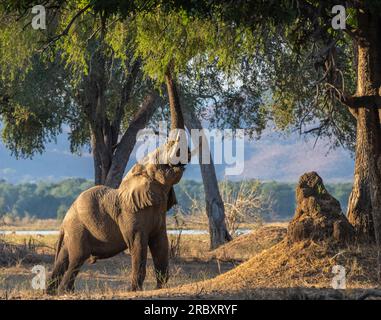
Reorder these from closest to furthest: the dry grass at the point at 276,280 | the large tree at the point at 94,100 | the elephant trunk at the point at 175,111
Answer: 1. the dry grass at the point at 276,280
2. the elephant trunk at the point at 175,111
3. the large tree at the point at 94,100

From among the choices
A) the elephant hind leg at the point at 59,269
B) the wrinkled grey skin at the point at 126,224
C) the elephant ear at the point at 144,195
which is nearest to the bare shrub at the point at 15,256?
the elephant hind leg at the point at 59,269

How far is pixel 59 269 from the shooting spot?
17234mm

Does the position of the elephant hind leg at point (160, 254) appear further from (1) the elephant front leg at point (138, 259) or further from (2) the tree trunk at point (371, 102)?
(2) the tree trunk at point (371, 102)

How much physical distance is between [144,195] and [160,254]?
1.04 m

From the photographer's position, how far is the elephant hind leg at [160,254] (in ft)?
54.4

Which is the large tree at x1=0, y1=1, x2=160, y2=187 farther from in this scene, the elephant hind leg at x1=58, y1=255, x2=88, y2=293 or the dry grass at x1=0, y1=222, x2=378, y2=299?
the elephant hind leg at x1=58, y1=255, x2=88, y2=293

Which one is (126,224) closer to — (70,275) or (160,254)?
(160,254)

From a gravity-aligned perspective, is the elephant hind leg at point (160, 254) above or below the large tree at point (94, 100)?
below

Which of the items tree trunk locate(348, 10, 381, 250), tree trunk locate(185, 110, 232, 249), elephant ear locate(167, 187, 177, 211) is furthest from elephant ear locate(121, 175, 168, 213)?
tree trunk locate(185, 110, 232, 249)

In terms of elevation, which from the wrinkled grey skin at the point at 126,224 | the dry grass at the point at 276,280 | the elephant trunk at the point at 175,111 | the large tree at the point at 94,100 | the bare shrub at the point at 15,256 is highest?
the large tree at the point at 94,100

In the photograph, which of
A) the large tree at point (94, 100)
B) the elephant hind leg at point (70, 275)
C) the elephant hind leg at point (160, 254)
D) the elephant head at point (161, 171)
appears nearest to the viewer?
the elephant head at point (161, 171)

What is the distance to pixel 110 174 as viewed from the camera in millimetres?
29578

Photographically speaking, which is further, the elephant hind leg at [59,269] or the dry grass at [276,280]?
the elephant hind leg at [59,269]
